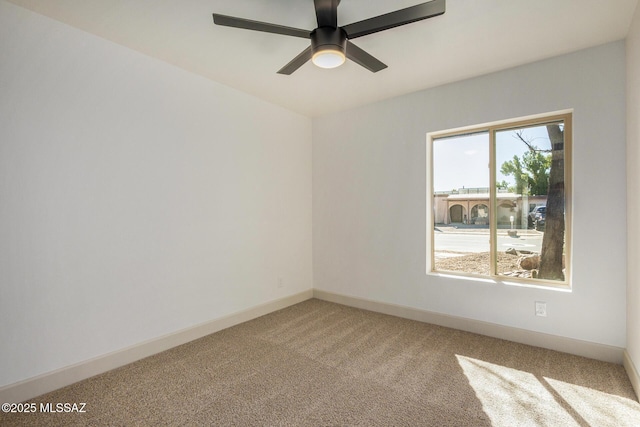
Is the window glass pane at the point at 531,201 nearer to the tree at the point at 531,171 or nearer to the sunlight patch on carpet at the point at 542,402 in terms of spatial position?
the tree at the point at 531,171

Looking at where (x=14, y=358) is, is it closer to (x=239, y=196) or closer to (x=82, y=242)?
(x=82, y=242)

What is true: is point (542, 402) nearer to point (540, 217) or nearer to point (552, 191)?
point (540, 217)

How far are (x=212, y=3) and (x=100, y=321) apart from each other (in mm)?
2535

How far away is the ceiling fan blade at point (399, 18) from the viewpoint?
1690mm

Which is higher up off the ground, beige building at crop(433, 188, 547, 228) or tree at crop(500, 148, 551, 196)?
tree at crop(500, 148, 551, 196)

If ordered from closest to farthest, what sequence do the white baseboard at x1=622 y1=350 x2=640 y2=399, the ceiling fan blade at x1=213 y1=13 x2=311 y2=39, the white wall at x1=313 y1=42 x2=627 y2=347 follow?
the ceiling fan blade at x1=213 y1=13 x2=311 y2=39 → the white baseboard at x1=622 y1=350 x2=640 y2=399 → the white wall at x1=313 y1=42 x2=627 y2=347

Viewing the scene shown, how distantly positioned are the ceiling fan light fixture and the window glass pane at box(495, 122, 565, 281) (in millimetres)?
2081

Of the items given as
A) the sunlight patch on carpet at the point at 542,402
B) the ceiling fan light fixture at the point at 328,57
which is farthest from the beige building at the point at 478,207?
the ceiling fan light fixture at the point at 328,57

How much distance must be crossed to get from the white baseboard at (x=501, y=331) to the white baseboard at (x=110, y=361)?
1495 mm

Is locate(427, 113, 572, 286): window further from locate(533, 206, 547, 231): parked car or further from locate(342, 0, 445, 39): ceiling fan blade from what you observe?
locate(342, 0, 445, 39): ceiling fan blade

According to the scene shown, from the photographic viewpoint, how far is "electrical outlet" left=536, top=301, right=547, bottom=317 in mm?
2834

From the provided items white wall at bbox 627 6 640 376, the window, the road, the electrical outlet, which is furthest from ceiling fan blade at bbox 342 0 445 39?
the electrical outlet

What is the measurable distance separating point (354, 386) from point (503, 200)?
2.35m

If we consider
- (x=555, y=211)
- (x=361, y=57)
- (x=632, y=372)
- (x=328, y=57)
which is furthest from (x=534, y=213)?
(x=328, y=57)
